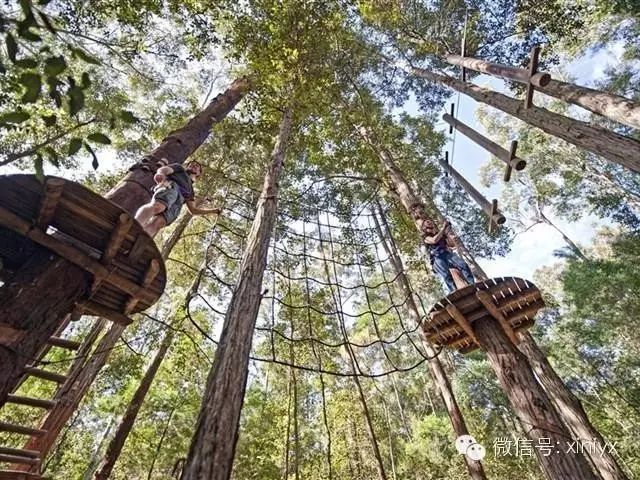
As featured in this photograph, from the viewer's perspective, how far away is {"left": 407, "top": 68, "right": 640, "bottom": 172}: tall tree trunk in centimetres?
317

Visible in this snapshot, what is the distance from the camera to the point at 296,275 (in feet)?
28.4

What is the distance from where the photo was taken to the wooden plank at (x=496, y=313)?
8.77ft

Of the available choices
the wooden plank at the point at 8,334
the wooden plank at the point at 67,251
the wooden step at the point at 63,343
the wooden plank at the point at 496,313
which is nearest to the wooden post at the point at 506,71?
the wooden plank at the point at 496,313

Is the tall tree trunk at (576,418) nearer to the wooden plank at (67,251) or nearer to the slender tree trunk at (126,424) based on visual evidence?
the wooden plank at (67,251)

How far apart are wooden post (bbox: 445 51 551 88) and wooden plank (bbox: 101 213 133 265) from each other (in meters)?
3.76

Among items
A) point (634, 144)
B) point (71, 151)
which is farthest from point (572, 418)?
point (71, 151)

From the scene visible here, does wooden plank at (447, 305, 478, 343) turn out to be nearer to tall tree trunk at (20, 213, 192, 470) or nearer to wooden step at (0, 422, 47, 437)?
tall tree trunk at (20, 213, 192, 470)

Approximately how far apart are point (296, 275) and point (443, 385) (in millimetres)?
4775

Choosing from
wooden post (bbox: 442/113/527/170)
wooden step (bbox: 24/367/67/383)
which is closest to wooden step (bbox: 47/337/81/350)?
wooden step (bbox: 24/367/67/383)

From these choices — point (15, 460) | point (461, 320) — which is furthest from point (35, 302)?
point (461, 320)

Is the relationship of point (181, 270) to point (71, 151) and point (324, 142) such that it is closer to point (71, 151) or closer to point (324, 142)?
point (324, 142)

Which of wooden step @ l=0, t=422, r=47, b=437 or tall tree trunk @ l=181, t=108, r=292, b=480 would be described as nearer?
tall tree trunk @ l=181, t=108, r=292, b=480

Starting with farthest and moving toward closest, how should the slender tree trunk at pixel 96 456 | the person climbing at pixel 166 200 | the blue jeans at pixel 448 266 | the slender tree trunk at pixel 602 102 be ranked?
the slender tree trunk at pixel 96 456 < the blue jeans at pixel 448 266 < the slender tree trunk at pixel 602 102 < the person climbing at pixel 166 200

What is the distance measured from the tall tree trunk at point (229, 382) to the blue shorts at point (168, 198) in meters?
0.66
